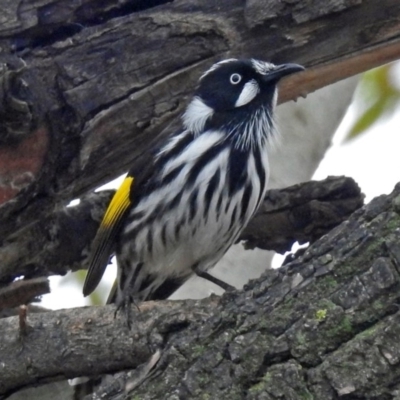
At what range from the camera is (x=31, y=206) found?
4.28 m

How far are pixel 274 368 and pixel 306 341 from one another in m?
0.12

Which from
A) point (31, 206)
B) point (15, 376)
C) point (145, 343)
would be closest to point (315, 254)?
point (145, 343)

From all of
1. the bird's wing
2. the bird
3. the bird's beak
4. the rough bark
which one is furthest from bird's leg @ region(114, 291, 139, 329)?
the bird's beak

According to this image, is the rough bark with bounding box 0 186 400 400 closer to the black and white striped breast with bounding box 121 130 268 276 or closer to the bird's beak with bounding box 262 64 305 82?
the black and white striped breast with bounding box 121 130 268 276

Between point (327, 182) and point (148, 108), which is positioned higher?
point (148, 108)

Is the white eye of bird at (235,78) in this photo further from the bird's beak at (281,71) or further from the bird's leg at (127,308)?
the bird's leg at (127,308)

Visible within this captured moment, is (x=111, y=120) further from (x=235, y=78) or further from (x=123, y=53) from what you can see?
(x=235, y=78)

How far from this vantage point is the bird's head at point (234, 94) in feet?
14.7

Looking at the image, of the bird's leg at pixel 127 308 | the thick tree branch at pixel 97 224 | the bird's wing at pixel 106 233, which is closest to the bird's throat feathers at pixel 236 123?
the thick tree branch at pixel 97 224

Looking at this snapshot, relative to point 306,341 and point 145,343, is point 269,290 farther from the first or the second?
point 145,343

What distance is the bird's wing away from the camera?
15.1 feet

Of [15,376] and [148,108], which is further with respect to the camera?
[148,108]

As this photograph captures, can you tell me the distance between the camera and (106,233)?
464 centimetres

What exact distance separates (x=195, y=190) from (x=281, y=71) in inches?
25.6
